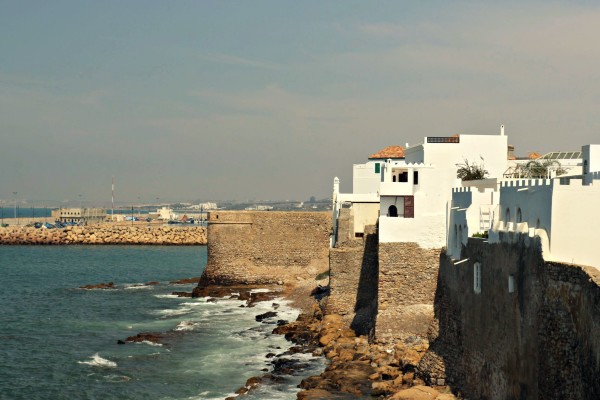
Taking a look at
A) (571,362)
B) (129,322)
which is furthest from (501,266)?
(129,322)

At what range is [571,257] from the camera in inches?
608

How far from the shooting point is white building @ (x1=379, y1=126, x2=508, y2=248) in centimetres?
2881

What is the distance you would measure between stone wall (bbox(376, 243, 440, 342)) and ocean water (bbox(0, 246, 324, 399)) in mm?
3135

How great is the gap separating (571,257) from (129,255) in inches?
3195

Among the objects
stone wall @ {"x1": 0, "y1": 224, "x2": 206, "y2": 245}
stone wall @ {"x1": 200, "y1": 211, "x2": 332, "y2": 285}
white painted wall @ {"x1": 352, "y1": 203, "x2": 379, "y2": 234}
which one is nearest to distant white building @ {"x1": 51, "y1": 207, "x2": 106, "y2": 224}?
stone wall @ {"x1": 0, "y1": 224, "x2": 206, "y2": 245}

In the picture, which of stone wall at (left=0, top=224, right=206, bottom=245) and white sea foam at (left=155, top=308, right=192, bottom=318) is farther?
stone wall at (left=0, top=224, right=206, bottom=245)

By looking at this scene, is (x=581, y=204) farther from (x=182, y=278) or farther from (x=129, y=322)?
(x=182, y=278)

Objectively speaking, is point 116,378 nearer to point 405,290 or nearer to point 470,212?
point 405,290

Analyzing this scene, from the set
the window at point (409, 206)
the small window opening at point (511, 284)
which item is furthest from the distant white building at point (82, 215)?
the small window opening at point (511, 284)

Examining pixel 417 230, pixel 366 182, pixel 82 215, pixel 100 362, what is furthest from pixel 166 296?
pixel 82 215

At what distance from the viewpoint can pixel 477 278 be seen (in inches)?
822

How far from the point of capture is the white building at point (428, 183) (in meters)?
28.8

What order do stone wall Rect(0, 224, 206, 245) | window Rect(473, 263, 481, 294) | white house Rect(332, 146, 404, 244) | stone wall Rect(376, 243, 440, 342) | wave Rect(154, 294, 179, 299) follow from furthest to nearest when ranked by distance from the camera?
stone wall Rect(0, 224, 206, 245), wave Rect(154, 294, 179, 299), white house Rect(332, 146, 404, 244), stone wall Rect(376, 243, 440, 342), window Rect(473, 263, 481, 294)

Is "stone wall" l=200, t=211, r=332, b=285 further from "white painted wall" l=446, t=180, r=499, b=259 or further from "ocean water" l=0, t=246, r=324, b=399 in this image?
"white painted wall" l=446, t=180, r=499, b=259
